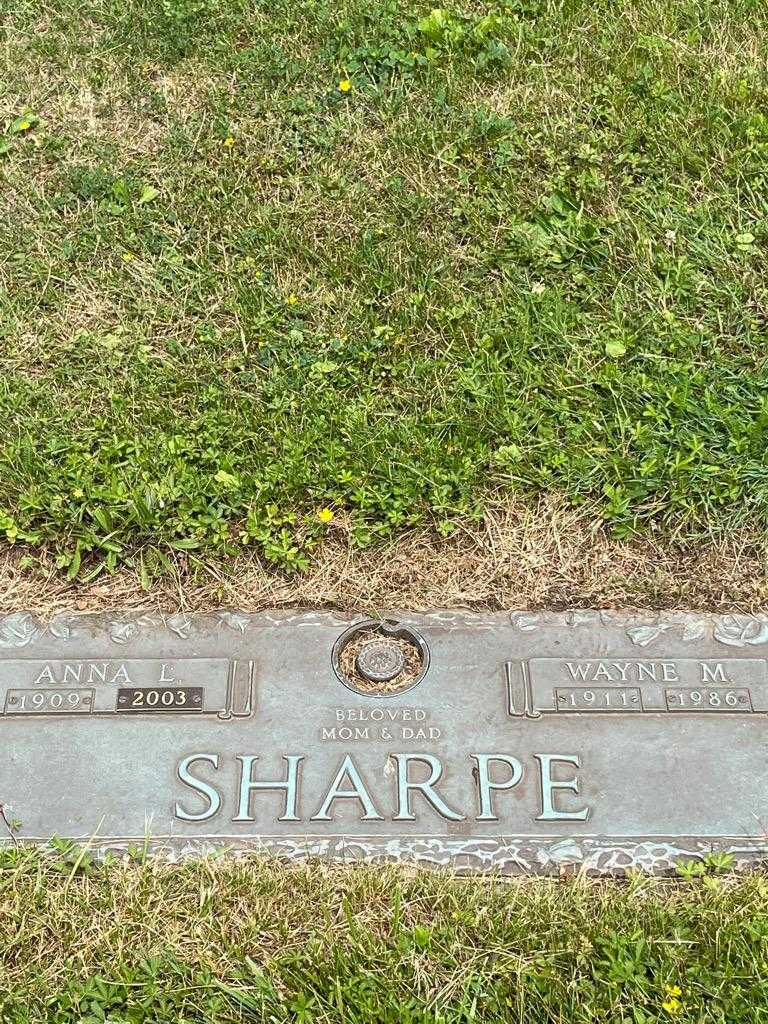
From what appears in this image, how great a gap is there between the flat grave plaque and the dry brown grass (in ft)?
0.22

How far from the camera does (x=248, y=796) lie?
2.49 m

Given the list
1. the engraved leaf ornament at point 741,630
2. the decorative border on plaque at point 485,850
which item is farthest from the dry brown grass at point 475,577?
the decorative border on plaque at point 485,850

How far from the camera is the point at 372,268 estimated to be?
357 centimetres

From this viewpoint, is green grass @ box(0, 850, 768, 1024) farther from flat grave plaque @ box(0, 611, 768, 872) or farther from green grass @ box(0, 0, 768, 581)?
green grass @ box(0, 0, 768, 581)

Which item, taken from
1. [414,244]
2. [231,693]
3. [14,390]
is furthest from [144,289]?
[231,693]

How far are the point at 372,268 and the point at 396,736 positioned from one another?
5.77 feet

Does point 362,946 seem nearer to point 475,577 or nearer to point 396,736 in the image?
point 396,736

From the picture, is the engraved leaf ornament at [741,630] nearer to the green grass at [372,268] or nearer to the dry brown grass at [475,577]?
the dry brown grass at [475,577]

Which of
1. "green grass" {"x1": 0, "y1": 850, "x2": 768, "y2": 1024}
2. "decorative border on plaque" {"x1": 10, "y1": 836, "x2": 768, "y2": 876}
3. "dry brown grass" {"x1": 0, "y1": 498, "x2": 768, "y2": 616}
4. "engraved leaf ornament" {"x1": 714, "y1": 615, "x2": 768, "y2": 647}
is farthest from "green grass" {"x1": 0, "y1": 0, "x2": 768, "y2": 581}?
"green grass" {"x1": 0, "y1": 850, "x2": 768, "y2": 1024}

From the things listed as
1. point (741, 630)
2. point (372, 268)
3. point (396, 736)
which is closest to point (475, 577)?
point (396, 736)

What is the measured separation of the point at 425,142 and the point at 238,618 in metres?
2.14

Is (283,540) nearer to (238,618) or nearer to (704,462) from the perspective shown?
(238,618)

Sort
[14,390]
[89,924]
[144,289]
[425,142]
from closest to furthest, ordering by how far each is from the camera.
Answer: [89,924] < [14,390] < [144,289] < [425,142]

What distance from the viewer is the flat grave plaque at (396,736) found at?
2.43 m
